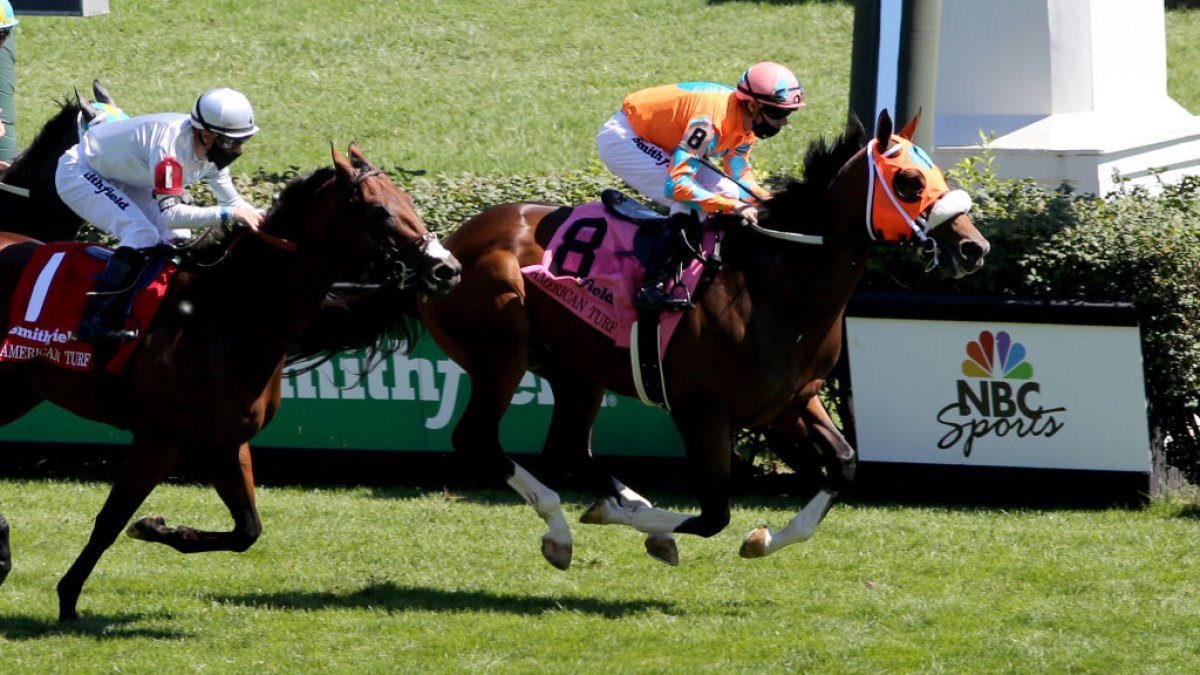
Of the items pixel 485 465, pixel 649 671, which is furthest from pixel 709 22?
pixel 649 671

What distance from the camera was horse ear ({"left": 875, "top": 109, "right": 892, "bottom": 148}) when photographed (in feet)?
21.7

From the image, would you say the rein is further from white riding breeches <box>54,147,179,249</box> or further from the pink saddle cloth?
the pink saddle cloth

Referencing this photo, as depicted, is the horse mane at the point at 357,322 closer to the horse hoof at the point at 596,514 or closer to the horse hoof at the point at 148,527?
the horse hoof at the point at 148,527

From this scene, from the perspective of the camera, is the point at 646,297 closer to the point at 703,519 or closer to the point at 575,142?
the point at 703,519

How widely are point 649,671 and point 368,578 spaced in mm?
1909

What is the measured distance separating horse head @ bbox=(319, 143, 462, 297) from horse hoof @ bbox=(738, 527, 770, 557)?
1.86 metres

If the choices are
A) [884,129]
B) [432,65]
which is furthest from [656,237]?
[432,65]

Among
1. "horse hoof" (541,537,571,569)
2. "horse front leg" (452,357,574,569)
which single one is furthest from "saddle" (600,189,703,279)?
"horse hoof" (541,537,571,569)

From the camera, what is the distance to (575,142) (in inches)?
765

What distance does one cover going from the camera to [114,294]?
6543mm

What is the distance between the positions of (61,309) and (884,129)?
3281 millimetres

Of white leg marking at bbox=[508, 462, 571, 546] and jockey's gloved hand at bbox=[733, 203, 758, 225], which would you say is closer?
jockey's gloved hand at bbox=[733, 203, 758, 225]

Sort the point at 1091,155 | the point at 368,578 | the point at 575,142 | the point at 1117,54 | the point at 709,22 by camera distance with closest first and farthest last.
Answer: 1. the point at 368,578
2. the point at 1091,155
3. the point at 1117,54
4. the point at 575,142
5. the point at 709,22

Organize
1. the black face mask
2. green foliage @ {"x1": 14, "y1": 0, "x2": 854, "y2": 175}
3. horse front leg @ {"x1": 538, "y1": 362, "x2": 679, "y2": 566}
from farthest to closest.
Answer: green foliage @ {"x1": 14, "y1": 0, "x2": 854, "y2": 175}
horse front leg @ {"x1": 538, "y1": 362, "x2": 679, "y2": 566}
the black face mask
